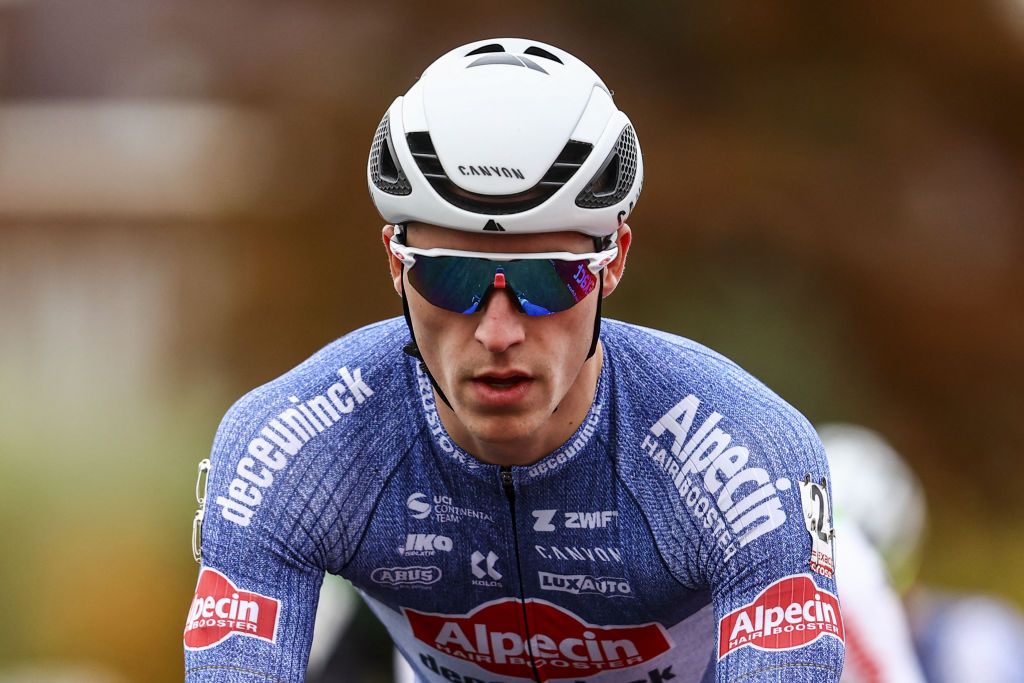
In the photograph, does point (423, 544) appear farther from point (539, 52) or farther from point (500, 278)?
point (539, 52)

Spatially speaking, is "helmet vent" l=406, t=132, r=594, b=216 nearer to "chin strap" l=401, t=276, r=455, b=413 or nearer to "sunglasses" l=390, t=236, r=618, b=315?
"sunglasses" l=390, t=236, r=618, b=315

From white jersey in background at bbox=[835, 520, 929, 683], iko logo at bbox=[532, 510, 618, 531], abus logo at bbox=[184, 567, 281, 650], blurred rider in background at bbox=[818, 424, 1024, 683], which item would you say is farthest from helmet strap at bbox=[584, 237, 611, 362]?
blurred rider in background at bbox=[818, 424, 1024, 683]

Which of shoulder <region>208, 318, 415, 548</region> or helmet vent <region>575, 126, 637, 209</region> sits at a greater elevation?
helmet vent <region>575, 126, 637, 209</region>

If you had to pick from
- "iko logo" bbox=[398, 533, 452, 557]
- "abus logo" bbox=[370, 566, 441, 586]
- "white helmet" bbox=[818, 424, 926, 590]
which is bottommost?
"abus logo" bbox=[370, 566, 441, 586]

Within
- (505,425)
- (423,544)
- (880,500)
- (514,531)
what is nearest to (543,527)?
(514,531)

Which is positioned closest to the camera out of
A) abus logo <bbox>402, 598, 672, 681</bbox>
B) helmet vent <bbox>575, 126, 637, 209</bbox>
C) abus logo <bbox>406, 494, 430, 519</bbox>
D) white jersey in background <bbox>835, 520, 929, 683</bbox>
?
helmet vent <bbox>575, 126, 637, 209</bbox>

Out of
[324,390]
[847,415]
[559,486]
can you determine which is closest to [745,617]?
[559,486]

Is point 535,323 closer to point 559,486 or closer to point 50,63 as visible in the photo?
point 559,486

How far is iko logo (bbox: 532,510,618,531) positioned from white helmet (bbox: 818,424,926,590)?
13.8 ft

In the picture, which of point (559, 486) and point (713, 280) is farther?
point (713, 280)

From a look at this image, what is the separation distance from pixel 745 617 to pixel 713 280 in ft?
34.8

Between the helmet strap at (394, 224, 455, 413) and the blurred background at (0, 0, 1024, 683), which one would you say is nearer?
the helmet strap at (394, 224, 455, 413)

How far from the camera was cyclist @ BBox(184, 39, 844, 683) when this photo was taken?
122 inches

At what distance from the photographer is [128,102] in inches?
528
